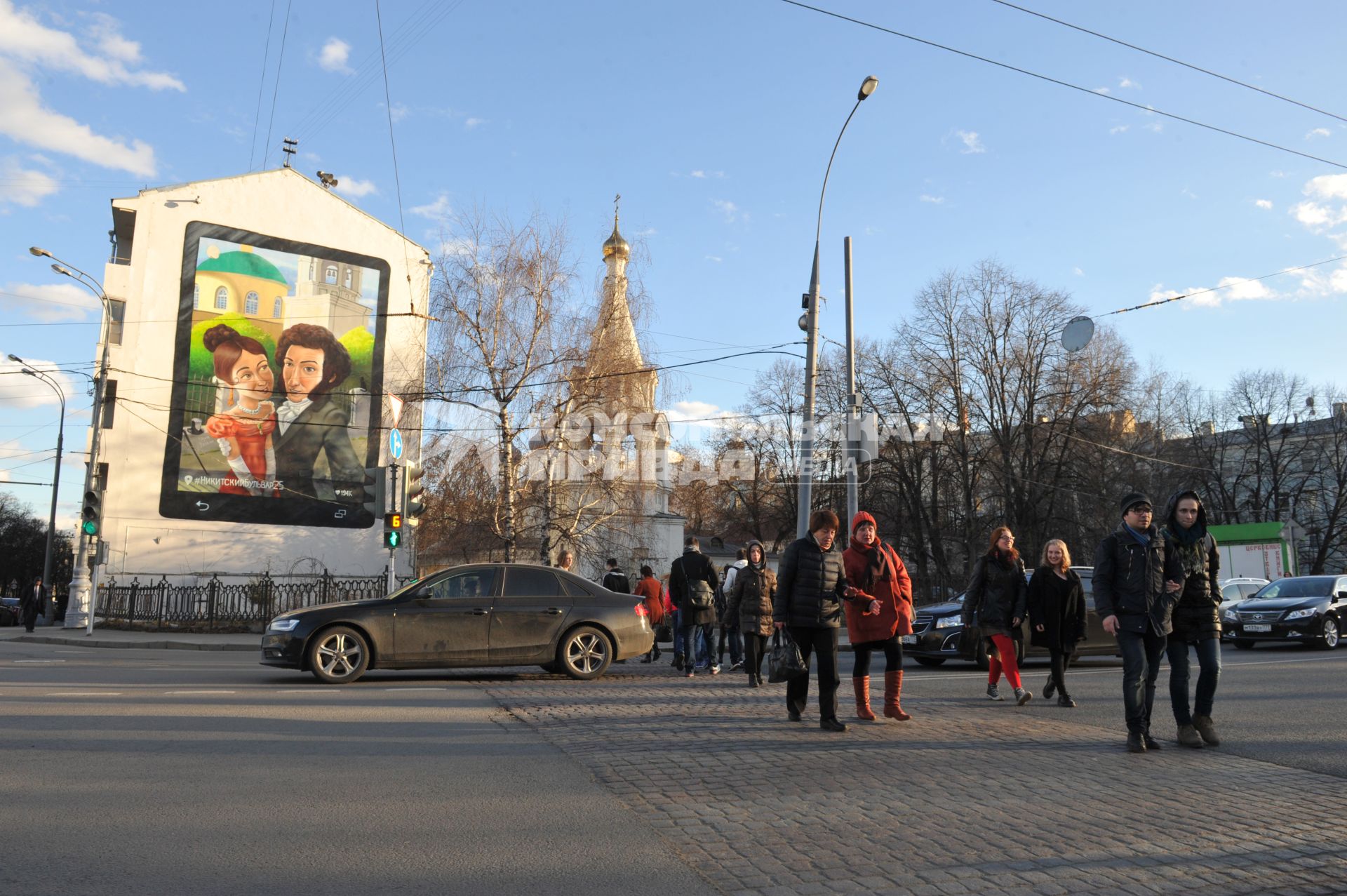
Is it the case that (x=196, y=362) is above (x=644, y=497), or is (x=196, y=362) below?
above

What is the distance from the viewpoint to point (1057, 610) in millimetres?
10898

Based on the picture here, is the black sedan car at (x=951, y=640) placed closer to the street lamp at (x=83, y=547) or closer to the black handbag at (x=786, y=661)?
the black handbag at (x=786, y=661)

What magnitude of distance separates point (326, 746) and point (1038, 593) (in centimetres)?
754

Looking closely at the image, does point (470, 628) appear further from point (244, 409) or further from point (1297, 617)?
point (244, 409)

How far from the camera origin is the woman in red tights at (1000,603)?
34.8 feet

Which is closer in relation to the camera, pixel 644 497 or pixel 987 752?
pixel 987 752

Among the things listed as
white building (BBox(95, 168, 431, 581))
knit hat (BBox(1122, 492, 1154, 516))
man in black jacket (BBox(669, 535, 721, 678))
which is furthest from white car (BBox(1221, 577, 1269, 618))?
white building (BBox(95, 168, 431, 581))

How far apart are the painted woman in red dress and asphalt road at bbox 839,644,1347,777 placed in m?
29.7

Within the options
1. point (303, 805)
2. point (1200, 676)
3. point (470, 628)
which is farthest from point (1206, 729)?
point (470, 628)

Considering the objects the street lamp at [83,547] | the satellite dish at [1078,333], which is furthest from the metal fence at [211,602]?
the satellite dish at [1078,333]

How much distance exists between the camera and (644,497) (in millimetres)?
31344

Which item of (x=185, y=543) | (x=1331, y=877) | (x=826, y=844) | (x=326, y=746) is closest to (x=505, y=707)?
(x=326, y=746)

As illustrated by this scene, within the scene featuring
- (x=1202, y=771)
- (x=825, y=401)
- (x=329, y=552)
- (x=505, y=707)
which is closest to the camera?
(x=1202, y=771)

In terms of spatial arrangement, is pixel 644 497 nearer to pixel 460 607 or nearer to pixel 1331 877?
pixel 460 607
